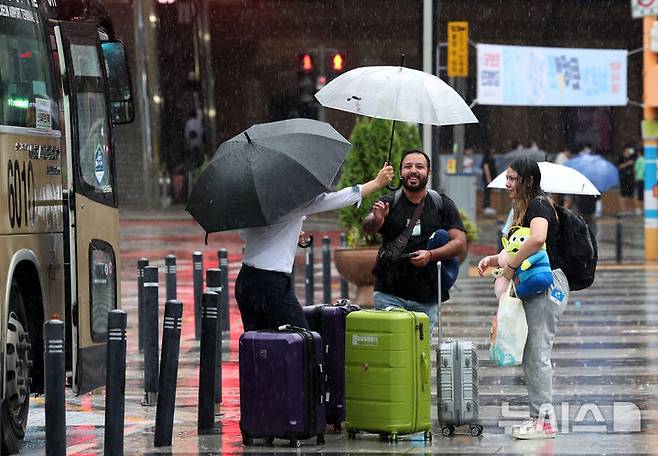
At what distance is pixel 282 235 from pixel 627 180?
34.2m

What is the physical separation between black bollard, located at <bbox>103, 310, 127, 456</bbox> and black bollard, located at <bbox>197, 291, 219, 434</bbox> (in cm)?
140

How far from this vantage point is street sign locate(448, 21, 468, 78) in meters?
26.0

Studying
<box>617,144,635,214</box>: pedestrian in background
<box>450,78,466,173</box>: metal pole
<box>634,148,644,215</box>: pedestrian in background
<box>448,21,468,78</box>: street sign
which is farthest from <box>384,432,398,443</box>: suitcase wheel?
<box>617,144,635,214</box>: pedestrian in background

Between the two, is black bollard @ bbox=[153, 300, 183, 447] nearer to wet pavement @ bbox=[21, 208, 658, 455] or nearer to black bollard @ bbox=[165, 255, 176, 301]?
wet pavement @ bbox=[21, 208, 658, 455]

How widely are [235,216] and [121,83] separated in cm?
255

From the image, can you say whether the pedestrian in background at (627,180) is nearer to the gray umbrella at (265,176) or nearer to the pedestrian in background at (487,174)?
the pedestrian in background at (487,174)

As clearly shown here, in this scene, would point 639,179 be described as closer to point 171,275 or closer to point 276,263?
point 171,275

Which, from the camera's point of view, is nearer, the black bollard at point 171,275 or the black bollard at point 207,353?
the black bollard at point 207,353

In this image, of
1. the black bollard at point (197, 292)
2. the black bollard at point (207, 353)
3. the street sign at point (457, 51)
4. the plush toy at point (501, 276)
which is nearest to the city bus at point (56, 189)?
the black bollard at point (207, 353)

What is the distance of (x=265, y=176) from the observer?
370 inches

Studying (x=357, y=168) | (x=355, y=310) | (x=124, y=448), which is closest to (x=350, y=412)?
(x=355, y=310)

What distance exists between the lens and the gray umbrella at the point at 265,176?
9320 millimetres

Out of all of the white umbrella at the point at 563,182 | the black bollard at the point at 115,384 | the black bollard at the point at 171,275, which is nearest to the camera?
the black bollard at the point at 115,384

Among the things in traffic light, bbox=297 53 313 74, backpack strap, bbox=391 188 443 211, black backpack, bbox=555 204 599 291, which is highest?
traffic light, bbox=297 53 313 74
